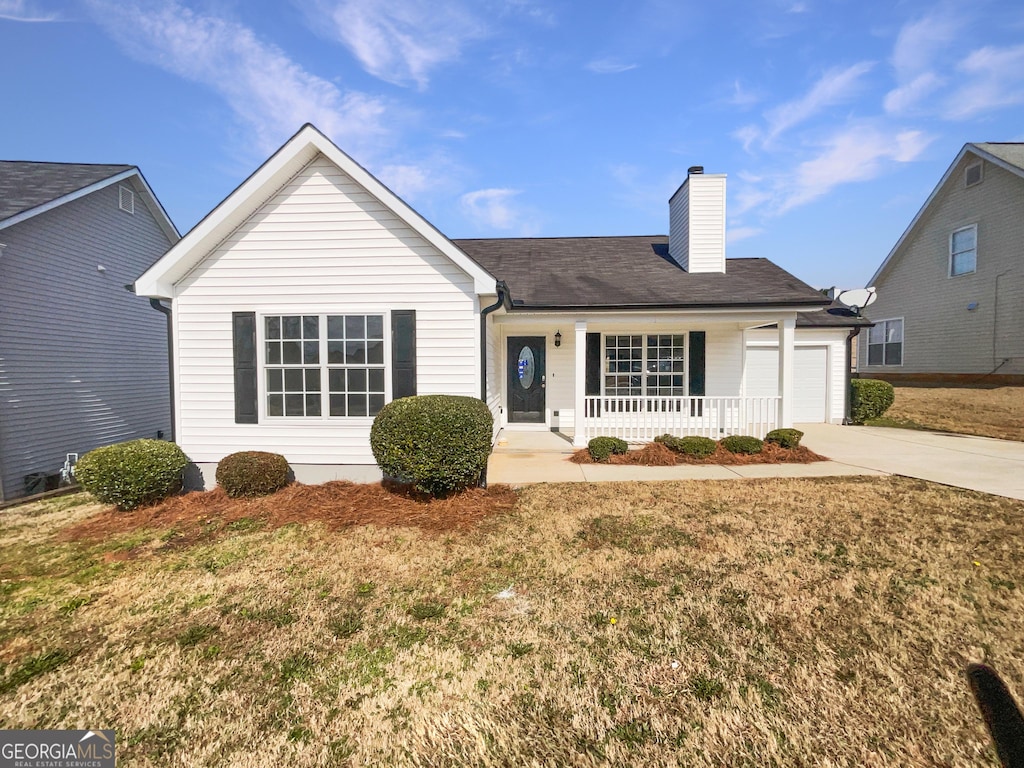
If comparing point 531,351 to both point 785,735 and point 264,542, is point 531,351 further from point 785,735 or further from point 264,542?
point 785,735

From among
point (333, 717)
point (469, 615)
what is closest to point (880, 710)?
point (469, 615)

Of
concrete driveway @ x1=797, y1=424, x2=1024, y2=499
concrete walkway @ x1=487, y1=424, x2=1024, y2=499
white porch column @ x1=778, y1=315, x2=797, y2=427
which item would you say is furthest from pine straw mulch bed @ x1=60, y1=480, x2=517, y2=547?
concrete driveway @ x1=797, y1=424, x2=1024, y2=499

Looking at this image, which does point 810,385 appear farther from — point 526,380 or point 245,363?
point 245,363

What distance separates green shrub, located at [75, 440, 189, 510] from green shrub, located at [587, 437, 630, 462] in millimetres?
6660

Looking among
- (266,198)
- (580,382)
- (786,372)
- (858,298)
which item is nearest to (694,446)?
(580,382)

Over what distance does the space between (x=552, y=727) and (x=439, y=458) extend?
372 cm

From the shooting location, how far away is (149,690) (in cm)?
276

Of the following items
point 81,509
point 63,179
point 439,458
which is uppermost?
point 63,179

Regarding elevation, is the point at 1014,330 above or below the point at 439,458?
above

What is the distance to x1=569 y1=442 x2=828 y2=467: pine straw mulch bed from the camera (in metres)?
8.31

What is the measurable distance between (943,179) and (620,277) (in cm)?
1492

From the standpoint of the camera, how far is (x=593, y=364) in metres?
11.1

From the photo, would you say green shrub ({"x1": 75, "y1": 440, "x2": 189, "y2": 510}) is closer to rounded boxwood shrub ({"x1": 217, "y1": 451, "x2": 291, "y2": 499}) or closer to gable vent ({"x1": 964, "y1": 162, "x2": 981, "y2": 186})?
rounded boxwood shrub ({"x1": 217, "y1": 451, "x2": 291, "y2": 499})

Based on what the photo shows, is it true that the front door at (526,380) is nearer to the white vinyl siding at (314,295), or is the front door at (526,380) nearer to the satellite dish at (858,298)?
the white vinyl siding at (314,295)
